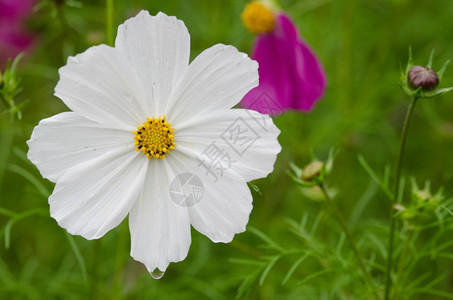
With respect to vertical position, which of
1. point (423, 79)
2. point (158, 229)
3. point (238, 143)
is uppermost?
point (423, 79)

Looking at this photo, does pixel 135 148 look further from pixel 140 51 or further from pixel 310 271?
pixel 310 271

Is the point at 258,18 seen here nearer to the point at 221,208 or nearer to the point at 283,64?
the point at 283,64

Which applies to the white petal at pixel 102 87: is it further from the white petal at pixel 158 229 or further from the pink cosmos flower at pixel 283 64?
the pink cosmos flower at pixel 283 64

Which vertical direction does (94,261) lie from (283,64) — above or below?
below

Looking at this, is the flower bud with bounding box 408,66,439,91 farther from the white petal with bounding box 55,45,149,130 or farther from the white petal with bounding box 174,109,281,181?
the white petal with bounding box 55,45,149,130

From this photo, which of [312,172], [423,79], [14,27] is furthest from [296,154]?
[14,27]

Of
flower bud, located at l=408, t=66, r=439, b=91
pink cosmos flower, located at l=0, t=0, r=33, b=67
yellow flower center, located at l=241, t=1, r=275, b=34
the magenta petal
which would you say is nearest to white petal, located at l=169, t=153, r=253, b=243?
flower bud, located at l=408, t=66, r=439, b=91

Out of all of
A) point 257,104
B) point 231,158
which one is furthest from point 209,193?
point 257,104
